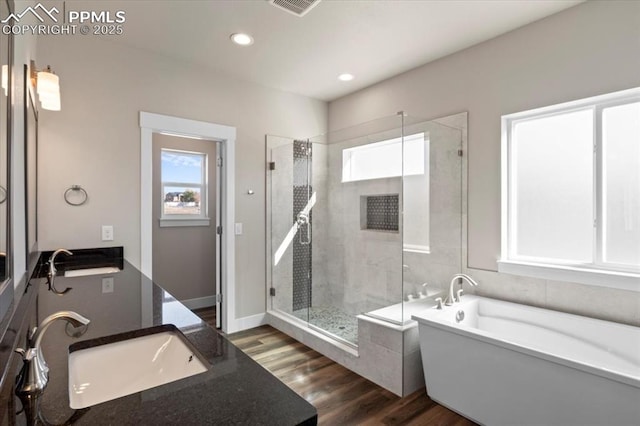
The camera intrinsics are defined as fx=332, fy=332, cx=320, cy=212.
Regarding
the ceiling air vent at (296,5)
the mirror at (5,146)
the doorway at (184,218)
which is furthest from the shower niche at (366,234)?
the mirror at (5,146)

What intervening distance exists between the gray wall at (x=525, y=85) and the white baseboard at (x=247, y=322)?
7.54 feet

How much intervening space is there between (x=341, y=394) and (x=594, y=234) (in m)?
2.14

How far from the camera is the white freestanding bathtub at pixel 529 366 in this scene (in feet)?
5.29

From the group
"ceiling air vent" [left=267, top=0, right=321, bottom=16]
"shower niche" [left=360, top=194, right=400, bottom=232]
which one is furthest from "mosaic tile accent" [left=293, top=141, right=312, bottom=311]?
"ceiling air vent" [left=267, top=0, right=321, bottom=16]

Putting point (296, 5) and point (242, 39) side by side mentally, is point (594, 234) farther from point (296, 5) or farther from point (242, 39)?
point (242, 39)

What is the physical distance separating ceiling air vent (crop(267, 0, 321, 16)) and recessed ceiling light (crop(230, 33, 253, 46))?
54cm

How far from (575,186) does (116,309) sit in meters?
3.03

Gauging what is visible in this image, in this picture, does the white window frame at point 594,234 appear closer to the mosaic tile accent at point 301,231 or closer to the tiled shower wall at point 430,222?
the tiled shower wall at point 430,222

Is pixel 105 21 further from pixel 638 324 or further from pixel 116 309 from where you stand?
pixel 638 324

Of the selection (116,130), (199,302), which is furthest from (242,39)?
(199,302)

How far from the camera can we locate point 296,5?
225 centimetres

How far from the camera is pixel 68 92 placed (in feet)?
8.64

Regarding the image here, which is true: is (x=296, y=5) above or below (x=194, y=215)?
above

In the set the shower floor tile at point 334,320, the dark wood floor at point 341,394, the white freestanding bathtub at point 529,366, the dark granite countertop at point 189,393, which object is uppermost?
the dark granite countertop at point 189,393
